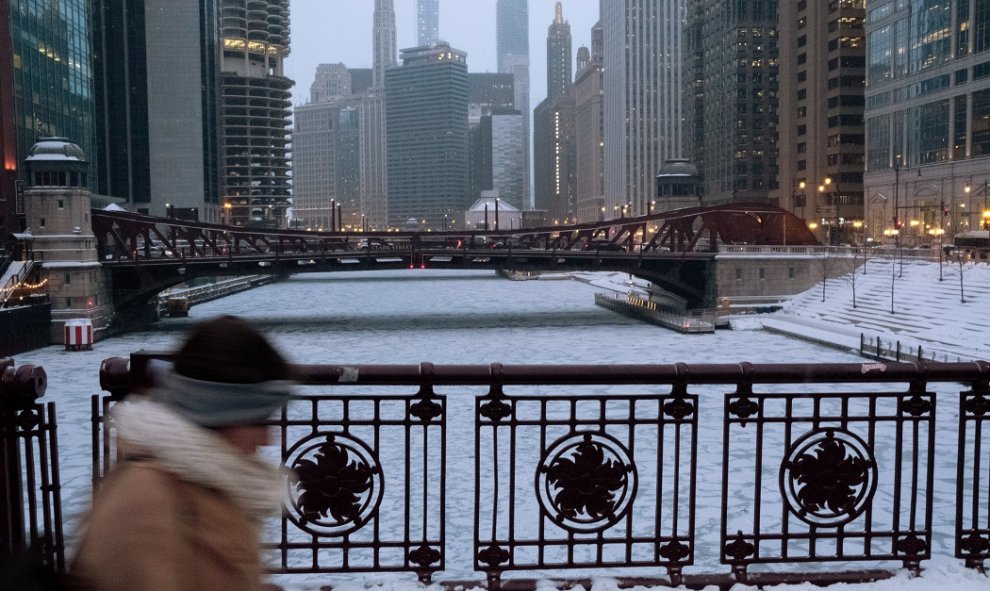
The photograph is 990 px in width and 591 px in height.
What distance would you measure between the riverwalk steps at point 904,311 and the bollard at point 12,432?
39.0 metres

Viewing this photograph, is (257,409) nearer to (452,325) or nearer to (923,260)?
(452,325)

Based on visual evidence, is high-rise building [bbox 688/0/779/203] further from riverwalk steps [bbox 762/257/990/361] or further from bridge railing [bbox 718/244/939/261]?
riverwalk steps [bbox 762/257/990/361]

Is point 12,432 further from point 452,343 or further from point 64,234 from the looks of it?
point 64,234

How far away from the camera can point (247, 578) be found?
2.45 meters

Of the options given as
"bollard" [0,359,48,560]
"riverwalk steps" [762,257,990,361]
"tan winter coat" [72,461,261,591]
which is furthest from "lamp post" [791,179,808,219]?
"tan winter coat" [72,461,261,591]

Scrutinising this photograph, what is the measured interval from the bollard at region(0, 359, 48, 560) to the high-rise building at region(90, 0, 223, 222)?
385 feet

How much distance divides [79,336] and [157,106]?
9588cm

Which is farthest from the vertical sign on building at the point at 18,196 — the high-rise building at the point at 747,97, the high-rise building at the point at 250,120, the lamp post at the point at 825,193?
the high-rise building at the point at 250,120

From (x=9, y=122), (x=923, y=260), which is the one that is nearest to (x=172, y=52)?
(x=9, y=122)

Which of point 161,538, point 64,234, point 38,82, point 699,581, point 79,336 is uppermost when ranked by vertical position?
point 38,82

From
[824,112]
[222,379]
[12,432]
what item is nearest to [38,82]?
[12,432]

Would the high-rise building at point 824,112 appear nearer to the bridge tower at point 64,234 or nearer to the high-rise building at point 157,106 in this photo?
the high-rise building at point 157,106

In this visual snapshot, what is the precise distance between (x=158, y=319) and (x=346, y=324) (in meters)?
16.2

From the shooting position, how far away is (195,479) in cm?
237
